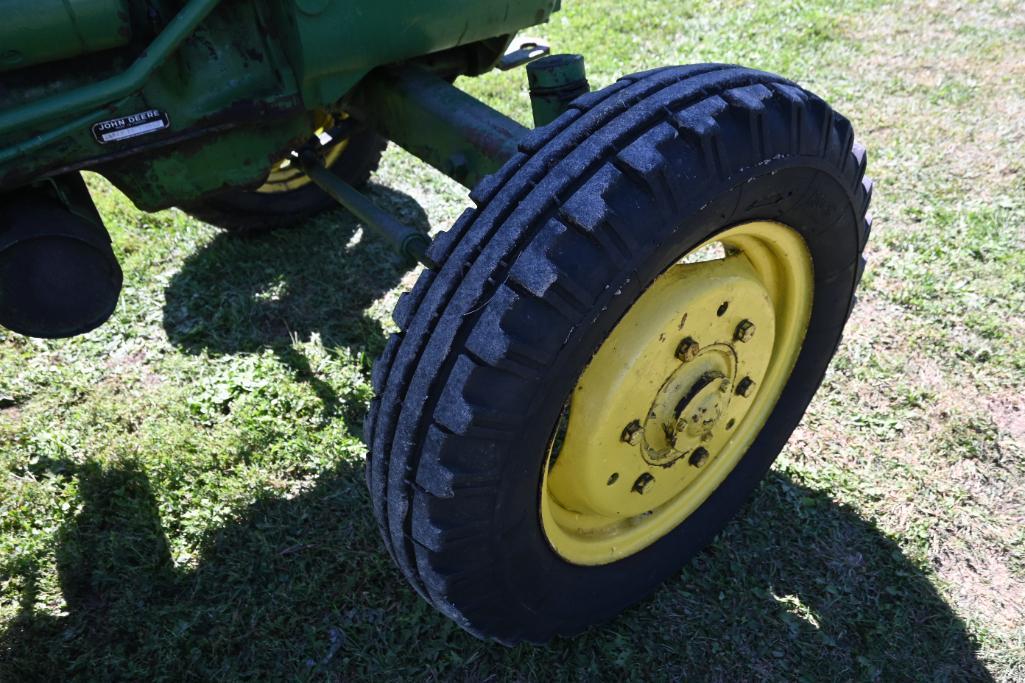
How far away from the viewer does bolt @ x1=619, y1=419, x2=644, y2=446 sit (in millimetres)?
1953

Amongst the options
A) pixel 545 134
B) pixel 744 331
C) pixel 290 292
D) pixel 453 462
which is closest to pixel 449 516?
pixel 453 462

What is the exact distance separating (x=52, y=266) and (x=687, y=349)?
150cm

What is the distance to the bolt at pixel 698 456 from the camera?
86.6 inches

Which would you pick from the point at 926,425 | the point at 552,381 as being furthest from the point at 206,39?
the point at 926,425

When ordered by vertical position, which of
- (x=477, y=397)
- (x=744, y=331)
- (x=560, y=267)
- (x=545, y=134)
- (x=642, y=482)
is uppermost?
(x=545, y=134)

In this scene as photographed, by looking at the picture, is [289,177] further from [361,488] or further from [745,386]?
[745,386]

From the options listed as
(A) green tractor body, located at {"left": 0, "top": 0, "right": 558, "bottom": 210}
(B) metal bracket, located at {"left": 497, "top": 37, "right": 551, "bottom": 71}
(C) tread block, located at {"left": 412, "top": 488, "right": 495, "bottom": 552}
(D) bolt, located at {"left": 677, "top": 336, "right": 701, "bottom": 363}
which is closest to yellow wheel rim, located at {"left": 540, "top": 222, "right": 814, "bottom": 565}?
(D) bolt, located at {"left": 677, "top": 336, "right": 701, "bottom": 363}

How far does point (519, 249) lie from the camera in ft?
4.96

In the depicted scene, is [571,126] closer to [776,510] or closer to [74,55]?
[74,55]

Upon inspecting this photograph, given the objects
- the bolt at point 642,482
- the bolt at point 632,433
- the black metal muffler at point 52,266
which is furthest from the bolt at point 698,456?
the black metal muffler at point 52,266

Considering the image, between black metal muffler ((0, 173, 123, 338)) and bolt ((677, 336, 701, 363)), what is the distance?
1.38 m

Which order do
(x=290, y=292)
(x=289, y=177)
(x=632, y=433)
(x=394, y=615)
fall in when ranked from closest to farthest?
(x=632, y=433)
(x=394, y=615)
(x=290, y=292)
(x=289, y=177)

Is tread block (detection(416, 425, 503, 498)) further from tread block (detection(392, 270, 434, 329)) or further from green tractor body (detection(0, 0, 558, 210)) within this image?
green tractor body (detection(0, 0, 558, 210))

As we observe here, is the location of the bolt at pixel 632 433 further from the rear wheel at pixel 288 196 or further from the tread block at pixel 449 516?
the rear wheel at pixel 288 196
